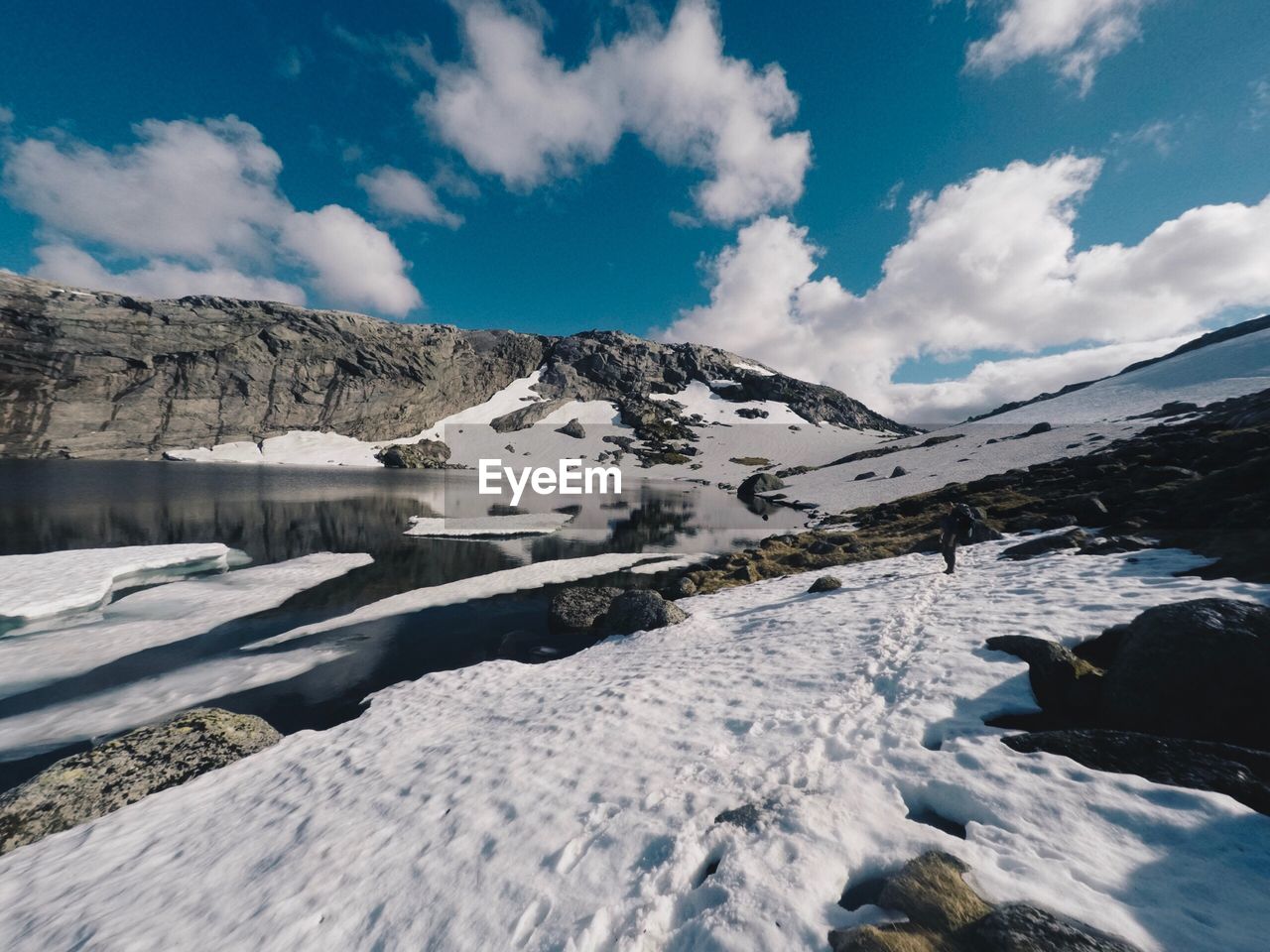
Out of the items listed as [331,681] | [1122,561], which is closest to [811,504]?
[1122,561]

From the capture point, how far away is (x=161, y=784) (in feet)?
26.7

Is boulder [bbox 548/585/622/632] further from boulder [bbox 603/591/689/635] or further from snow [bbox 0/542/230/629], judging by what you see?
snow [bbox 0/542/230/629]

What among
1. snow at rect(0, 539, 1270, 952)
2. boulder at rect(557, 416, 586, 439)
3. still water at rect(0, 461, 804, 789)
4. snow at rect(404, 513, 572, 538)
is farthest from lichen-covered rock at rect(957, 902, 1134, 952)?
boulder at rect(557, 416, 586, 439)

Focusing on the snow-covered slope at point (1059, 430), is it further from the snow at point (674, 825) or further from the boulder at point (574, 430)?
the boulder at point (574, 430)

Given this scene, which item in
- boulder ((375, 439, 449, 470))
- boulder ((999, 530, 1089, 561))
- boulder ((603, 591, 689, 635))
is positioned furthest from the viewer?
boulder ((375, 439, 449, 470))

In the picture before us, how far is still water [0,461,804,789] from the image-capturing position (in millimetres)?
12328

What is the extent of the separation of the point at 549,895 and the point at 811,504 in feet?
162

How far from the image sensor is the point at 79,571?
1995 cm

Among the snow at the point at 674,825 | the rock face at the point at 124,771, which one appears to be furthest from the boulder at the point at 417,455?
the snow at the point at 674,825

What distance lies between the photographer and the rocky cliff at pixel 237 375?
313 ft

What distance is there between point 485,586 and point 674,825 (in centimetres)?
1744

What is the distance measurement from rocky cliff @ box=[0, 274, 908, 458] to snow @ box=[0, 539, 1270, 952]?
132 m

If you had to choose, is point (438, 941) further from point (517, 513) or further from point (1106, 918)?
point (517, 513)

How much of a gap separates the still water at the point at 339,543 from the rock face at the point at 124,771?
1.52 metres
